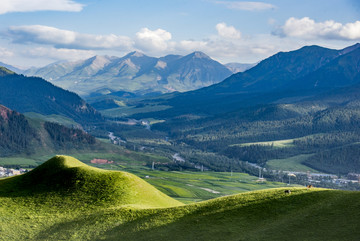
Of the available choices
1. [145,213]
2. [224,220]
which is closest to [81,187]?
[145,213]

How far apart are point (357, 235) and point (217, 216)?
65.0 ft

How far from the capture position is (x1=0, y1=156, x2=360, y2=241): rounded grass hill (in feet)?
178

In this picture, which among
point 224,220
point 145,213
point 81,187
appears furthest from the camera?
point 81,187

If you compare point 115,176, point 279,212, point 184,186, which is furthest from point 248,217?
point 184,186

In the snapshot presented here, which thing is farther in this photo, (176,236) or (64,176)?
(64,176)

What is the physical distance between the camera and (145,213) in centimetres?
6762

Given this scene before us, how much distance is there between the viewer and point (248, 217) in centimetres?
5975

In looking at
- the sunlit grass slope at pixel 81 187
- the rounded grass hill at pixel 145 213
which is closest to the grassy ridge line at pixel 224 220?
the rounded grass hill at pixel 145 213

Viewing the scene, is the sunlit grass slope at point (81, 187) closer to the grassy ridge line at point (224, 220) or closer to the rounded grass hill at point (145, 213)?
the rounded grass hill at point (145, 213)

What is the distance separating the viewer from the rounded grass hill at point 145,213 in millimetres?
54250

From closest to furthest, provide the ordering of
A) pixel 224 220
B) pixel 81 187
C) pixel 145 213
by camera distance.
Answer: pixel 224 220 → pixel 145 213 → pixel 81 187

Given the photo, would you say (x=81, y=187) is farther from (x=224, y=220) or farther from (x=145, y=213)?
(x=224, y=220)

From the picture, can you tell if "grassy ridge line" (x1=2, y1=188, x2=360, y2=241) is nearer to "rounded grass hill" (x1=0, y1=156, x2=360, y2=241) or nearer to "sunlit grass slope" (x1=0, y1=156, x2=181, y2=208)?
"rounded grass hill" (x1=0, y1=156, x2=360, y2=241)

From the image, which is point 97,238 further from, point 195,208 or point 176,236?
point 195,208
